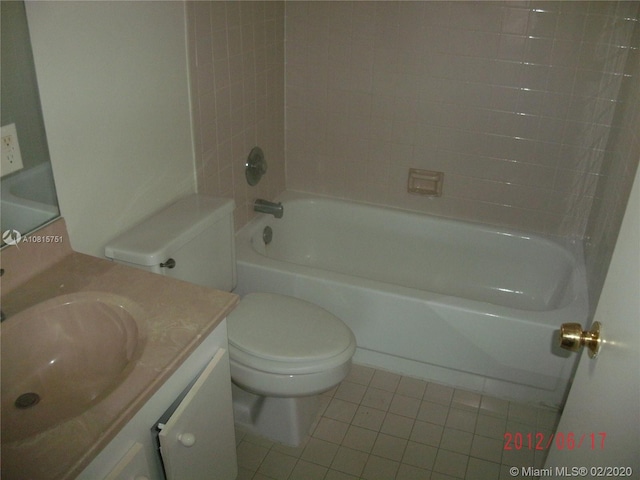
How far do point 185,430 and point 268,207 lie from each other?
4.66ft

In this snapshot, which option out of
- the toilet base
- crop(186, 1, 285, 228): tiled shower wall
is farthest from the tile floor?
crop(186, 1, 285, 228): tiled shower wall

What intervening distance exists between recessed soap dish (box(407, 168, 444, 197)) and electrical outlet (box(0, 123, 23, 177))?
1749 mm

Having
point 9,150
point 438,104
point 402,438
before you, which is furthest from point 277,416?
point 438,104

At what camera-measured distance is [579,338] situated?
1.05 meters

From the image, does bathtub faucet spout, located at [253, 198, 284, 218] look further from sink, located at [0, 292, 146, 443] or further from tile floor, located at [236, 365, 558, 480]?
sink, located at [0, 292, 146, 443]

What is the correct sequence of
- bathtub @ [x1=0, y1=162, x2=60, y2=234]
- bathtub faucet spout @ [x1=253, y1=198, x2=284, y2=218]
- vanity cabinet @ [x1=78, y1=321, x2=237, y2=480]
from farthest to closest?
bathtub faucet spout @ [x1=253, y1=198, x2=284, y2=218] → bathtub @ [x1=0, y1=162, x2=60, y2=234] → vanity cabinet @ [x1=78, y1=321, x2=237, y2=480]

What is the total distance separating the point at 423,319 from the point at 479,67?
1051mm

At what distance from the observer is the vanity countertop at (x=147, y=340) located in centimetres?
95

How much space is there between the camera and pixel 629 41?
2184 millimetres

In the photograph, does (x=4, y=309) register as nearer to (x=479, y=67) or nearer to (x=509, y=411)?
(x=509, y=411)

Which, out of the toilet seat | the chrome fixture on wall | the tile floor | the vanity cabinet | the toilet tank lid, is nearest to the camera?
the vanity cabinet

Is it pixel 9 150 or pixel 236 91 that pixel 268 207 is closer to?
pixel 236 91

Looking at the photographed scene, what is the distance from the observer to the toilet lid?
1800 mm

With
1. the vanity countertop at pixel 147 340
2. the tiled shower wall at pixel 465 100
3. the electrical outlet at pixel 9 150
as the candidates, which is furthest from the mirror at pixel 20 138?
the tiled shower wall at pixel 465 100
